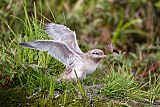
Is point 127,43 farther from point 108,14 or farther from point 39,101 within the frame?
point 39,101

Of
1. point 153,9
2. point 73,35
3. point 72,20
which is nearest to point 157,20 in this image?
point 153,9

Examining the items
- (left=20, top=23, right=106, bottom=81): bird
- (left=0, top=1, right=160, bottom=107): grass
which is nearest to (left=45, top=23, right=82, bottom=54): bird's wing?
(left=20, top=23, right=106, bottom=81): bird

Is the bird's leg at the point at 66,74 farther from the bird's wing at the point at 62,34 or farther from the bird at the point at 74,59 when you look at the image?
the bird's wing at the point at 62,34

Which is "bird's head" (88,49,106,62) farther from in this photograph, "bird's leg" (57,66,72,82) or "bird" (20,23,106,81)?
"bird's leg" (57,66,72,82)

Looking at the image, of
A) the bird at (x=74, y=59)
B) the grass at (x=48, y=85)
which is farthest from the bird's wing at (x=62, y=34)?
the grass at (x=48, y=85)

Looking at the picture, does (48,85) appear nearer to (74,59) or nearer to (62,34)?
(74,59)

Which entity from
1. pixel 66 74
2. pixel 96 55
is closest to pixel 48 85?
pixel 66 74
